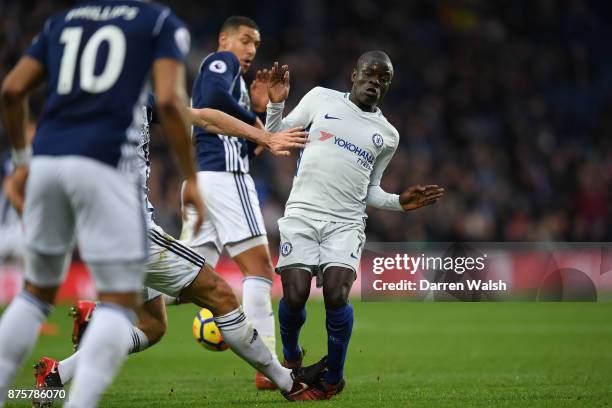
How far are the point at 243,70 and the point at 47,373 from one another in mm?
3136

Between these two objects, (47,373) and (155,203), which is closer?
(47,373)

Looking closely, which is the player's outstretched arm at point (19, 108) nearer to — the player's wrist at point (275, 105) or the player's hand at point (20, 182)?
the player's hand at point (20, 182)

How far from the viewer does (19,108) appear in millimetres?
4520

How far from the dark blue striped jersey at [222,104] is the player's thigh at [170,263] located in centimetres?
160

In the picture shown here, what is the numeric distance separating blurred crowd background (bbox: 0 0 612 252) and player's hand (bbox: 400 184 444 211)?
9.37 m

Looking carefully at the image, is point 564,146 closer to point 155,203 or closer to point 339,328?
point 155,203

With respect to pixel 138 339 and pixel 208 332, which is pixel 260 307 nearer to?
pixel 208 332

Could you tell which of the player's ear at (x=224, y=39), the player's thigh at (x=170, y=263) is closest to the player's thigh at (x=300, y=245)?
the player's thigh at (x=170, y=263)

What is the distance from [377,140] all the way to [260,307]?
1493 mm

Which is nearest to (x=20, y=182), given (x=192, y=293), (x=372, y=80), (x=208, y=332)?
(x=192, y=293)

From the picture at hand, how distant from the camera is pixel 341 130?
6.91m

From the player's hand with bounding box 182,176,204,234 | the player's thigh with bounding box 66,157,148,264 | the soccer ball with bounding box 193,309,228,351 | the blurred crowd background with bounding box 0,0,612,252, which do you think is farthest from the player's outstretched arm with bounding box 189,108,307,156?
the blurred crowd background with bounding box 0,0,612,252

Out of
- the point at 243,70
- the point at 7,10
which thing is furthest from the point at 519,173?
the point at 243,70

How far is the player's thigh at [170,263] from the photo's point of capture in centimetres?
578
